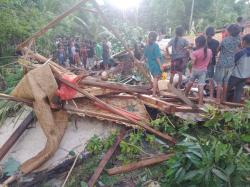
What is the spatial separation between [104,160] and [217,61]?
2.73 metres

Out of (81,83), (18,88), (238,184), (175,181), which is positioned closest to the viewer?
(238,184)

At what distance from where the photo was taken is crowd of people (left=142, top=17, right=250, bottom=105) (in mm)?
5586

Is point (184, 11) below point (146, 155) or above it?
above

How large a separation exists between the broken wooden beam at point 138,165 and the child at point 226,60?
5.00 feet

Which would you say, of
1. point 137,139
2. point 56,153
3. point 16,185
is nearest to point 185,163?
point 137,139

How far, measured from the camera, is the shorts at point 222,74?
5.74 m

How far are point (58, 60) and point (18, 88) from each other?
870cm

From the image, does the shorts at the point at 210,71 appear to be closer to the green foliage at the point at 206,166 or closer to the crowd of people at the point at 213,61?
the crowd of people at the point at 213,61

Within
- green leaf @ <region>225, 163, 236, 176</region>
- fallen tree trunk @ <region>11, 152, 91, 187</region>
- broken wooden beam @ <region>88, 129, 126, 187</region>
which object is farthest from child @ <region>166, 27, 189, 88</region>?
green leaf @ <region>225, 163, 236, 176</region>

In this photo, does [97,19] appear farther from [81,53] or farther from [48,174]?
[48,174]

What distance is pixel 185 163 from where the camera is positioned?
13.8 feet

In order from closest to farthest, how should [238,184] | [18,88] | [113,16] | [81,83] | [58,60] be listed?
[238,184], [18,88], [81,83], [58,60], [113,16]

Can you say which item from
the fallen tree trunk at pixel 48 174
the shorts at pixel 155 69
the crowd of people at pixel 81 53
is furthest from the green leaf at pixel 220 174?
the crowd of people at pixel 81 53

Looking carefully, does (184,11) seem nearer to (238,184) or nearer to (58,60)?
(58,60)
